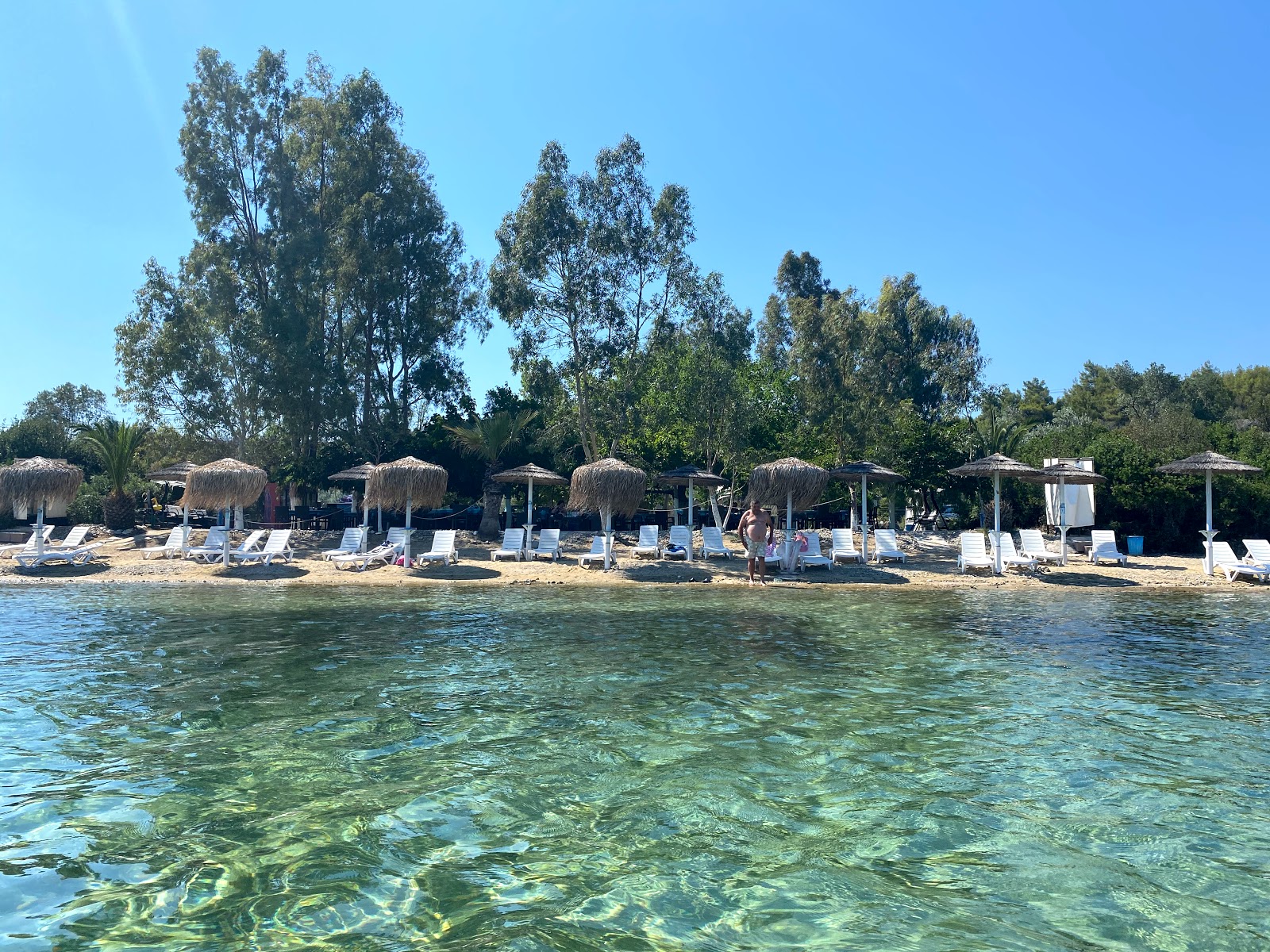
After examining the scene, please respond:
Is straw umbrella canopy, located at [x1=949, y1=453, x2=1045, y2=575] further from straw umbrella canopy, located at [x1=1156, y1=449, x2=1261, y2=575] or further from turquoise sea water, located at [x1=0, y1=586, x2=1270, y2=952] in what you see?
turquoise sea water, located at [x1=0, y1=586, x2=1270, y2=952]

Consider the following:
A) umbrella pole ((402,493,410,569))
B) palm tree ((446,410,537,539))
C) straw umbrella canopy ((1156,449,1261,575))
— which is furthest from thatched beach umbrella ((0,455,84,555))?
straw umbrella canopy ((1156,449,1261,575))

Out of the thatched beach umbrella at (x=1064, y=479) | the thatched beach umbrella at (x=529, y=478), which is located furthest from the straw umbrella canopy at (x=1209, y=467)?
the thatched beach umbrella at (x=529, y=478)

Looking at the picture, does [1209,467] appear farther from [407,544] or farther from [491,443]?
[407,544]

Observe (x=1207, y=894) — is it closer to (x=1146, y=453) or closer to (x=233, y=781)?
(x=233, y=781)

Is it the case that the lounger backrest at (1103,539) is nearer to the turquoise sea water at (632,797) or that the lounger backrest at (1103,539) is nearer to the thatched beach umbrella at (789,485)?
the thatched beach umbrella at (789,485)

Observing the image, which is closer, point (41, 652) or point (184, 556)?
point (41, 652)

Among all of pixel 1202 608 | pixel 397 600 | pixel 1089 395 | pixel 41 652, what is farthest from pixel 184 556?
pixel 1089 395

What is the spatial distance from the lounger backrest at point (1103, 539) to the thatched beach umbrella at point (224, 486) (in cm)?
1968

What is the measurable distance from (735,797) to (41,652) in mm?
8838

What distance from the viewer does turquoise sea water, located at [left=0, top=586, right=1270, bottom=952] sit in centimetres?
372

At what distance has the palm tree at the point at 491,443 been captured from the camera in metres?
24.6

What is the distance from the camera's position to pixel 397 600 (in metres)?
15.2

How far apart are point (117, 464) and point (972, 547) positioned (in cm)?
2327

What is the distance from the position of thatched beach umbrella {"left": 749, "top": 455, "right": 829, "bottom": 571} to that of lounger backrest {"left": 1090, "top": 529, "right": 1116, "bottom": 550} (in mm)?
6542
